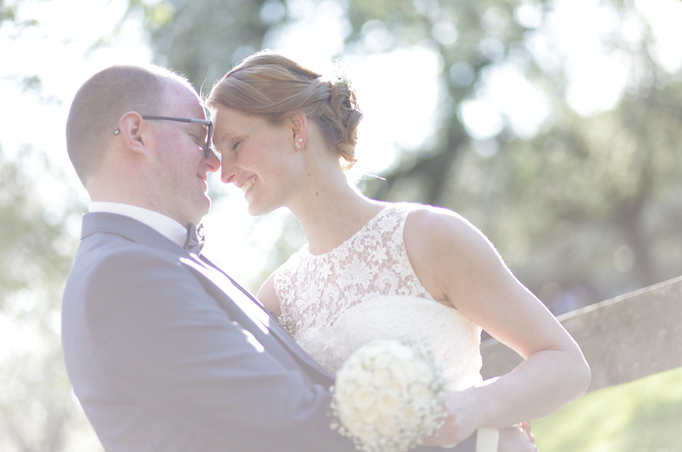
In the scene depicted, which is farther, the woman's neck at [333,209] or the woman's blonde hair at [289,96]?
the woman's neck at [333,209]

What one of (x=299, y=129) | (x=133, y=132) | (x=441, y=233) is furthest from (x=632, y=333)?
(x=133, y=132)

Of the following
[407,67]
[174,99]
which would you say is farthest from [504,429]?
[407,67]

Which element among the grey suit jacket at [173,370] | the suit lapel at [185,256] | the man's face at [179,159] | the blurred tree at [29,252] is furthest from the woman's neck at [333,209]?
the blurred tree at [29,252]

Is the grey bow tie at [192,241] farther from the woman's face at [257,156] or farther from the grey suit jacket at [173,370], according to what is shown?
the woman's face at [257,156]

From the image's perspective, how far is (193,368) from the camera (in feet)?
6.18

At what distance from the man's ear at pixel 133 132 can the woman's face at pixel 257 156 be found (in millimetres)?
531

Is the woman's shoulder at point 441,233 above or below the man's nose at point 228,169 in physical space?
above

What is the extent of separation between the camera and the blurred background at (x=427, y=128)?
5.91 metres

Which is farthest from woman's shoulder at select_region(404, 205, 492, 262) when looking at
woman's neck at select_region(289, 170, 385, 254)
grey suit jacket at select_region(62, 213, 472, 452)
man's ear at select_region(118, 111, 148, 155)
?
man's ear at select_region(118, 111, 148, 155)

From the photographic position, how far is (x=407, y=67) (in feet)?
44.4

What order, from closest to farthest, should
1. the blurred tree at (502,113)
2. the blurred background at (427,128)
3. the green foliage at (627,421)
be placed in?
the green foliage at (627,421) < the blurred background at (427,128) < the blurred tree at (502,113)

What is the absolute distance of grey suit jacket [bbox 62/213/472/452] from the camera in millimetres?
1892

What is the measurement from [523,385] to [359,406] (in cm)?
85

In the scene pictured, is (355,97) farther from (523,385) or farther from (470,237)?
(523,385)
